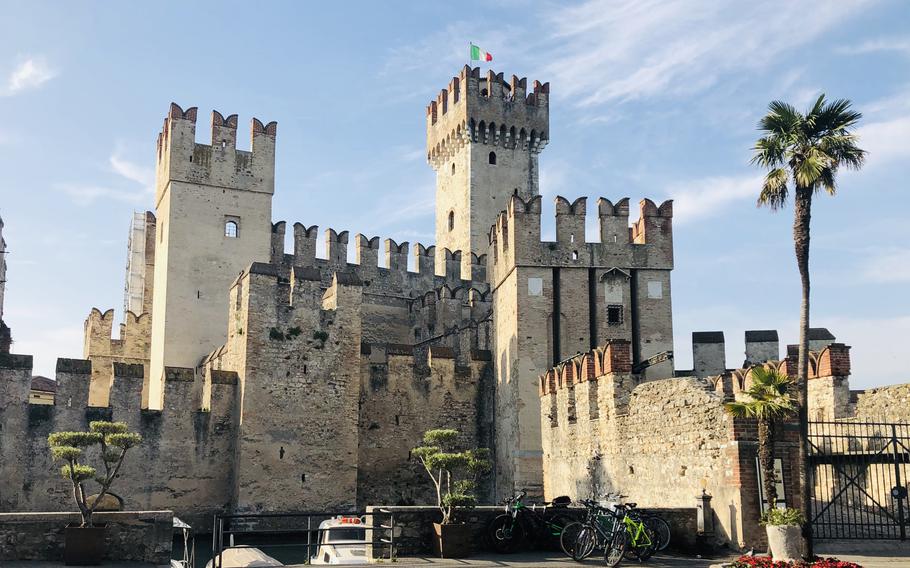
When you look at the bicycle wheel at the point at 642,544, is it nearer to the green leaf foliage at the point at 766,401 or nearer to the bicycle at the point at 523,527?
the bicycle at the point at 523,527

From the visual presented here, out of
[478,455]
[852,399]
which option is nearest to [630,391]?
[852,399]

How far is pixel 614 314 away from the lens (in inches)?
1182

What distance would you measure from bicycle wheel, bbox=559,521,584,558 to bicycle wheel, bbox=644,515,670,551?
1211 mm

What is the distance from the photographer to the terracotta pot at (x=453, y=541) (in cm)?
1666

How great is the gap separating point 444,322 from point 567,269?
10845 millimetres

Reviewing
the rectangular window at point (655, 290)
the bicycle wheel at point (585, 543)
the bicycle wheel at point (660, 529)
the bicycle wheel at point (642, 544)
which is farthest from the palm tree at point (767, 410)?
the rectangular window at point (655, 290)

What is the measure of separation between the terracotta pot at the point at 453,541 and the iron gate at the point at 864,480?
20.9 feet

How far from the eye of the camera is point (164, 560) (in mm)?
16297

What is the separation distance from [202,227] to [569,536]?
2382cm

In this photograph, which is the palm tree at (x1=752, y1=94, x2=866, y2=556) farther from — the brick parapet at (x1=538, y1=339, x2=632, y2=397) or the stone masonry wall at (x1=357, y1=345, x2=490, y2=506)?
the stone masonry wall at (x1=357, y1=345, x2=490, y2=506)

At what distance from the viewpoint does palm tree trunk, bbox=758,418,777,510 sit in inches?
628

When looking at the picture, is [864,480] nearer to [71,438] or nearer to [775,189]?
[775,189]

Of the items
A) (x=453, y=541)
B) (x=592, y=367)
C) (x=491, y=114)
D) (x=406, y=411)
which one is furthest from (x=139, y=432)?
(x=491, y=114)

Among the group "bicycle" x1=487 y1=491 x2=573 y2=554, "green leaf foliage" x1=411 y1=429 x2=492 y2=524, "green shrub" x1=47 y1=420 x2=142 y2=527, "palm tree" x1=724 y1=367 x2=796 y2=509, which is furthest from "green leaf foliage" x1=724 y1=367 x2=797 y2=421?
"green shrub" x1=47 y1=420 x2=142 y2=527
